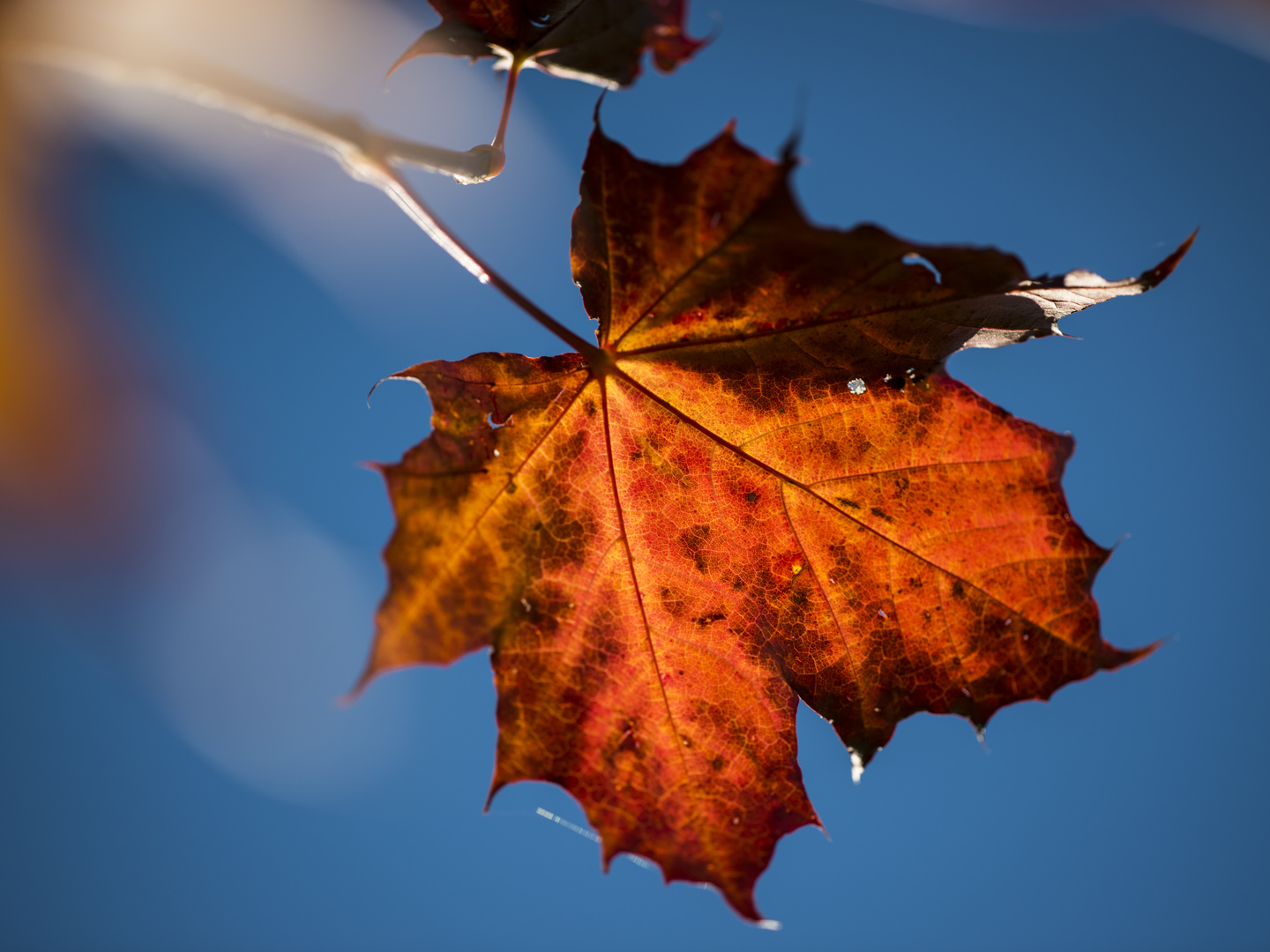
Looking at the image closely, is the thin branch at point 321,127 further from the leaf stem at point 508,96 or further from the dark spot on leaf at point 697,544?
the dark spot on leaf at point 697,544

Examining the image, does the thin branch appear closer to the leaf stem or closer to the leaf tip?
the leaf stem

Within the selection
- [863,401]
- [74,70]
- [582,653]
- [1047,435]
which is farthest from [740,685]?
[74,70]

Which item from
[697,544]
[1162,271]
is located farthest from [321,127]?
[1162,271]

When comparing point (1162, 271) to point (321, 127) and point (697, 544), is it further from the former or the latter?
point (321, 127)

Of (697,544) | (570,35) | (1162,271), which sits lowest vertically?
(697,544)

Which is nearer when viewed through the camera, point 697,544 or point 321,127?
point 321,127

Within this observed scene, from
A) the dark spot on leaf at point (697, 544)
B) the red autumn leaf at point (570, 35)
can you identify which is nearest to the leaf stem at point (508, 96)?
the red autumn leaf at point (570, 35)
